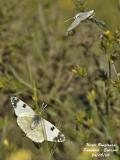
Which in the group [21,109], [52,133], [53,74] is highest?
[53,74]

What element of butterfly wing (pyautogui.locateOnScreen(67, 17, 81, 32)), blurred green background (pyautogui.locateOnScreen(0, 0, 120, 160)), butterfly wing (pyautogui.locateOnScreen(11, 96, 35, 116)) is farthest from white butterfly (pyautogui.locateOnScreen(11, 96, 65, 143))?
blurred green background (pyautogui.locateOnScreen(0, 0, 120, 160))

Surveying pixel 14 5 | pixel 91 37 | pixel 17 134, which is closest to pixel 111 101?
pixel 91 37

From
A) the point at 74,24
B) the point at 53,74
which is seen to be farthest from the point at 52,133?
the point at 53,74

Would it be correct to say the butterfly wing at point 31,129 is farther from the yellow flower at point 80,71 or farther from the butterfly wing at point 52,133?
the yellow flower at point 80,71

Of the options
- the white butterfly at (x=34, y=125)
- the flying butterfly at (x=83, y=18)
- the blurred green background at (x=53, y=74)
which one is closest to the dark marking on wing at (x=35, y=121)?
the white butterfly at (x=34, y=125)

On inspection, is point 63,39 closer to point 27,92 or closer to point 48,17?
point 48,17

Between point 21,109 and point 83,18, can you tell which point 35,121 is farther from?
point 83,18
